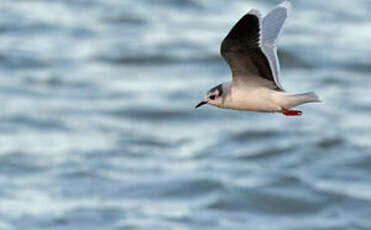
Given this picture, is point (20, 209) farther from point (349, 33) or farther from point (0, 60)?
point (349, 33)

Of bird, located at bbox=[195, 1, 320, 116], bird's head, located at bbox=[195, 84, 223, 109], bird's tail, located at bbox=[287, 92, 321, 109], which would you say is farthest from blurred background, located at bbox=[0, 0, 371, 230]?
bird's tail, located at bbox=[287, 92, 321, 109]

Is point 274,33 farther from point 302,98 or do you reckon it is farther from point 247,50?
point 302,98

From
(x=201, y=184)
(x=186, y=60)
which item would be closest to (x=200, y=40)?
(x=186, y=60)

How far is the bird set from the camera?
8.16 m

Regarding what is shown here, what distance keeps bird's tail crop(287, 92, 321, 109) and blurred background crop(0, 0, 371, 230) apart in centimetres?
890

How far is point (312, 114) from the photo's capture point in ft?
74.1

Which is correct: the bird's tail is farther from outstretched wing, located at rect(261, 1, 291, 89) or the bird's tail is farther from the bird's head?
the bird's head

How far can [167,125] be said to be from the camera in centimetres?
2230

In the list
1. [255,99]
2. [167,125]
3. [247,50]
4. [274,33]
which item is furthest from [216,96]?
[167,125]

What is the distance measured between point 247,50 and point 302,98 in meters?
0.49

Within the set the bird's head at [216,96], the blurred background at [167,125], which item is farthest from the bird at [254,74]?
the blurred background at [167,125]

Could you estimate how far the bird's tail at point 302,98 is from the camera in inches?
322

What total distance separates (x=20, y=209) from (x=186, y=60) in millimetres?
8602

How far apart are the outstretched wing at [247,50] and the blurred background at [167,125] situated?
28.9 feet
